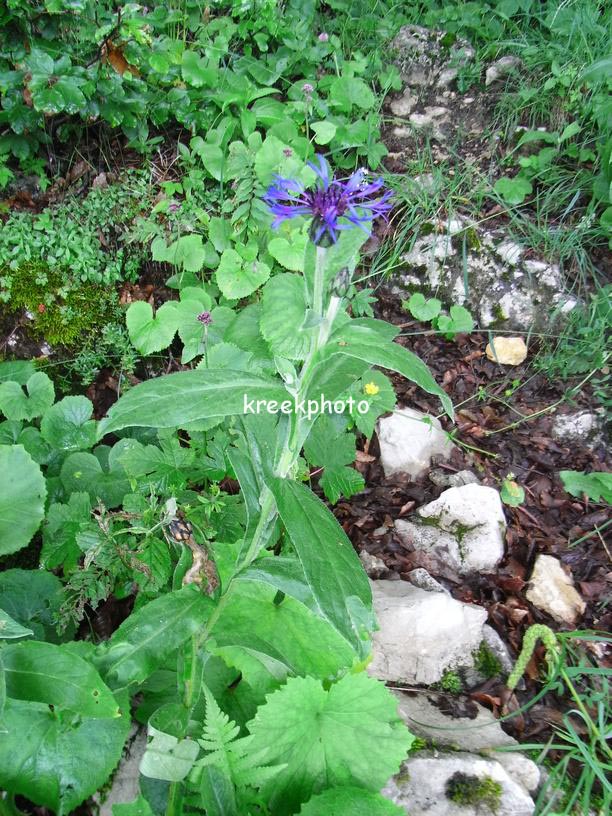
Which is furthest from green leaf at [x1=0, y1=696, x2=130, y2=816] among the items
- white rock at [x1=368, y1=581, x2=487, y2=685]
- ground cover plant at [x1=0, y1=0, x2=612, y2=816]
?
white rock at [x1=368, y1=581, x2=487, y2=685]

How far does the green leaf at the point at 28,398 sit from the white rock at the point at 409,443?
1675 mm

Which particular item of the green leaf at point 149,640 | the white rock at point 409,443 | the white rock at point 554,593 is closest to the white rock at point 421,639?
the white rock at point 554,593

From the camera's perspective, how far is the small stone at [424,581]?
2.45 meters

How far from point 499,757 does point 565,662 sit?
2.02 ft

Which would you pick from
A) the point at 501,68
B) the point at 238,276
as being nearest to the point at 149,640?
the point at 238,276

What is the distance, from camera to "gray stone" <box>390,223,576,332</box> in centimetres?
351

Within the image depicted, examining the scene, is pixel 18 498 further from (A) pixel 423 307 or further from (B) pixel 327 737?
(A) pixel 423 307

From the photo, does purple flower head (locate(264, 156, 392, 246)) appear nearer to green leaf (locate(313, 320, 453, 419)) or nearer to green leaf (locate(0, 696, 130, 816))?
green leaf (locate(313, 320, 453, 419))

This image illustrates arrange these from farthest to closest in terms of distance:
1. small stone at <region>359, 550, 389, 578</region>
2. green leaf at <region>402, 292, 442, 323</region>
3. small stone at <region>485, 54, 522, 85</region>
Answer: small stone at <region>485, 54, 522, 85</region> < green leaf at <region>402, 292, 442, 323</region> < small stone at <region>359, 550, 389, 578</region>

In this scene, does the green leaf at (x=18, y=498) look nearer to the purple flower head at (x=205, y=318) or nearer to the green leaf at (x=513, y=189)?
the purple flower head at (x=205, y=318)

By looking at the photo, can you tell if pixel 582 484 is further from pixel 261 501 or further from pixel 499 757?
pixel 261 501

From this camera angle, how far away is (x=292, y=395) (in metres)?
1.46

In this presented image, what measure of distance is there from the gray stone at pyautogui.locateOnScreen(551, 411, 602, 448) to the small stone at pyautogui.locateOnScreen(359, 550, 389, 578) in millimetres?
1311

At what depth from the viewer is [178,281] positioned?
336 cm
